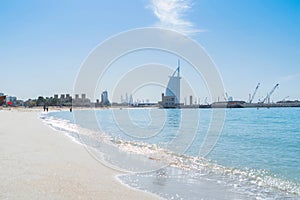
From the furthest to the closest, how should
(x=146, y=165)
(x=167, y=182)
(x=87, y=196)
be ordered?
(x=146, y=165) → (x=167, y=182) → (x=87, y=196)

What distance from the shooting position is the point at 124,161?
459 inches

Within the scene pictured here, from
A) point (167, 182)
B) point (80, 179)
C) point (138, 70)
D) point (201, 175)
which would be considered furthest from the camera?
point (138, 70)

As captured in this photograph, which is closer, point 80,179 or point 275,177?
point 80,179

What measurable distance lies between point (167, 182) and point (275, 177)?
425 cm

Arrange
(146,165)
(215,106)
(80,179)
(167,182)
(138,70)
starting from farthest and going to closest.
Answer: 1. (215,106)
2. (138,70)
3. (146,165)
4. (167,182)
5. (80,179)

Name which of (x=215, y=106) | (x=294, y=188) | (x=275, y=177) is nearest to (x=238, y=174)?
(x=275, y=177)

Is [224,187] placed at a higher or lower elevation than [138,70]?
lower

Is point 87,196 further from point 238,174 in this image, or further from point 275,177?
point 275,177

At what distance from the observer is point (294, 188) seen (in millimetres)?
8656

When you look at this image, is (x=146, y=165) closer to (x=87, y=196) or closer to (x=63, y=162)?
(x=63, y=162)

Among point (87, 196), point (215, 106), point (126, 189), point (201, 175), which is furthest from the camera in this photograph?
point (215, 106)

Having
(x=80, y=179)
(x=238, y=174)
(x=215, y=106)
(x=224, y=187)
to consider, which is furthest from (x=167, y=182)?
(x=215, y=106)

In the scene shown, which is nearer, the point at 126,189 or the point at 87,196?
the point at 87,196

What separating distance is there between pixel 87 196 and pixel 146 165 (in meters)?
4.86
